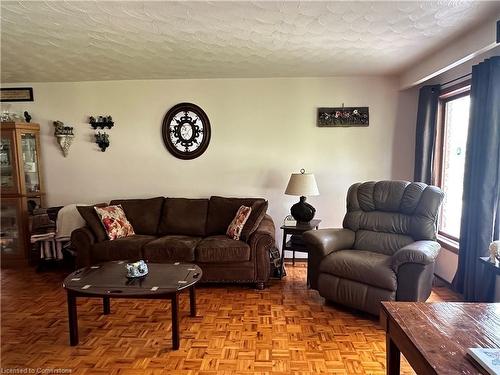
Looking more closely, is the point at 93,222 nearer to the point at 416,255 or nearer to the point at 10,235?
the point at 10,235

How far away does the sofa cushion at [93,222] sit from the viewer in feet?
11.2

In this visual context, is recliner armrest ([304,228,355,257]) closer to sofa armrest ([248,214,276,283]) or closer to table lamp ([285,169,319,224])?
sofa armrest ([248,214,276,283])

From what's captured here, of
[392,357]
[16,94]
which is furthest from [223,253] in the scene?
[16,94]

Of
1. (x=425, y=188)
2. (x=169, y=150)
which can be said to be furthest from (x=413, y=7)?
(x=169, y=150)

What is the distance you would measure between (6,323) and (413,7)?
3895 millimetres

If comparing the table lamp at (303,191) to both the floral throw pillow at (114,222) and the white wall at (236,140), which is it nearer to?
the white wall at (236,140)

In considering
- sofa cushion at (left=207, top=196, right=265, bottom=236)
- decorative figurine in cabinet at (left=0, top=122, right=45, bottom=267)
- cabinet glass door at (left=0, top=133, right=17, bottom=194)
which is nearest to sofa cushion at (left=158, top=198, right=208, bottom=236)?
sofa cushion at (left=207, top=196, right=265, bottom=236)

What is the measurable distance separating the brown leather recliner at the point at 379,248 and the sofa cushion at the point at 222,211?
1033 mm

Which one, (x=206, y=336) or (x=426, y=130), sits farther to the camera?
(x=426, y=130)

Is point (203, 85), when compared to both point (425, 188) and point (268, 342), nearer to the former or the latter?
point (425, 188)

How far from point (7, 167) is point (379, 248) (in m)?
4.39

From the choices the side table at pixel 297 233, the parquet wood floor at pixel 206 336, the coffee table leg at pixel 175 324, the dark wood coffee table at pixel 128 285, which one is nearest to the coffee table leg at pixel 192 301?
the parquet wood floor at pixel 206 336

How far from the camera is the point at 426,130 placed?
3.57m

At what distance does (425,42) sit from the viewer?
278 centimetres
